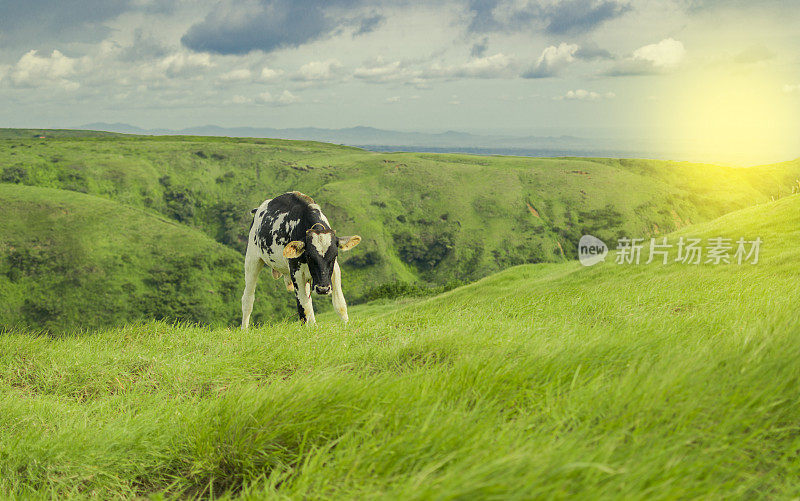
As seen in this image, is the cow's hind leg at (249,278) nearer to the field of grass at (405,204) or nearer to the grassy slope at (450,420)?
the grassy slope at (450,420)

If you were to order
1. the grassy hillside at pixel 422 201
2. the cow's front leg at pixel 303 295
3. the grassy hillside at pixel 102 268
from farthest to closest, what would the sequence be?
the grassy hillside at pixel 422 201 → the grassy hillside at pixel 102 268 → the cow's front leg at pixel 303 295

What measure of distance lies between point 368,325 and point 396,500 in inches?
268

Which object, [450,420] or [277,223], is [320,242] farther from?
[450,420]

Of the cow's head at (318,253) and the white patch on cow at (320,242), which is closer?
the cow's head at (318,253)

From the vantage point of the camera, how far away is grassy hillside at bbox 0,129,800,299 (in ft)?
509

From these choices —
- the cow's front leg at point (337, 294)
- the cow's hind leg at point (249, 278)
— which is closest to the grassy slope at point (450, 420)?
the cow's front leg at point (337, 294)

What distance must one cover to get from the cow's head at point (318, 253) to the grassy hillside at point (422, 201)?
131329 millimetres

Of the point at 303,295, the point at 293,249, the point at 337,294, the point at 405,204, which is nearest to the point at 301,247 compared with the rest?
the point at 293,249

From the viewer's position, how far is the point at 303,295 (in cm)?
1172

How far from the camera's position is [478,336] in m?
5.52

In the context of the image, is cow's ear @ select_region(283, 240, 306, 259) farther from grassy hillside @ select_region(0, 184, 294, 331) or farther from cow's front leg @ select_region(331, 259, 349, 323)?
grassy hillside @ select_region(0, 184, 294, 331)

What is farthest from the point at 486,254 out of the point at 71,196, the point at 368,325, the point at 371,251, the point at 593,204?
the point at 368,325

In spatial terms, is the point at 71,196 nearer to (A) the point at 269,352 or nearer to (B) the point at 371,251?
(B) the point at 371,251

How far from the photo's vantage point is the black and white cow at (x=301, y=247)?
10.9m
